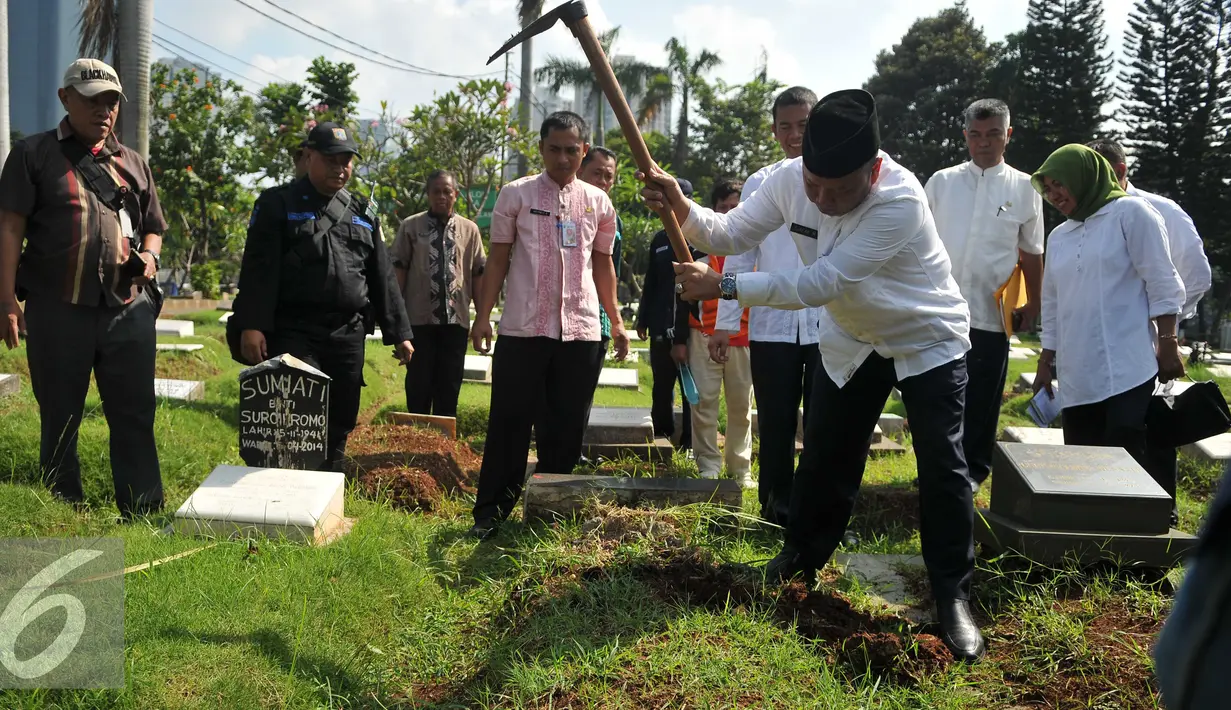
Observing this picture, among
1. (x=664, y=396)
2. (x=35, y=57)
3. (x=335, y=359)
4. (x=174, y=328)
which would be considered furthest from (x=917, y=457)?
(x=35, y=57)

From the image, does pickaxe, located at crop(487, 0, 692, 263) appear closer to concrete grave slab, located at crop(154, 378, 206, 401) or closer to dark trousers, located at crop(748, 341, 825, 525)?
dark trousers, located at crop(748, 341, 825, 525)

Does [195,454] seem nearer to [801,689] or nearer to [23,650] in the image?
[23,650]

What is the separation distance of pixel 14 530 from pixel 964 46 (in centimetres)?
4480

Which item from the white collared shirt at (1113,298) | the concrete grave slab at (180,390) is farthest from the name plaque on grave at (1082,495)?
the concrete grave slab at (180,390)

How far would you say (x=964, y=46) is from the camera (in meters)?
43.0

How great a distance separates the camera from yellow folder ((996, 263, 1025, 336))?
5625mm

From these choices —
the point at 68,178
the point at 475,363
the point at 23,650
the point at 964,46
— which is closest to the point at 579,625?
the point at 23,650

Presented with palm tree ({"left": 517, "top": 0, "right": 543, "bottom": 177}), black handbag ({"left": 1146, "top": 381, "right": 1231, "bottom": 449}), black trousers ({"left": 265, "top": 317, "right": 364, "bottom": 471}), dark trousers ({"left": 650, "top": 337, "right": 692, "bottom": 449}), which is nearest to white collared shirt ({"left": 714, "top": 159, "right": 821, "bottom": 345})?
black handbag ({"left": 1146, "top": 381, "right": 1231, "bottom": 449})

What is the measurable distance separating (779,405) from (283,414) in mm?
2440

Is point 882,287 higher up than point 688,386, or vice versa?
point 882,287

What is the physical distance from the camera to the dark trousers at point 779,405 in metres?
4.99

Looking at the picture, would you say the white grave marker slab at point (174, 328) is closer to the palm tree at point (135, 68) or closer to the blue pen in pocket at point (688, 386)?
the palm tree at point (135, 68)

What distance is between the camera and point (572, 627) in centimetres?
328

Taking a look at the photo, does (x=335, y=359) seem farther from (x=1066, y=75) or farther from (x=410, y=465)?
(x=1066, y=75)
